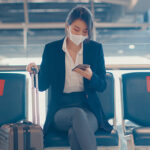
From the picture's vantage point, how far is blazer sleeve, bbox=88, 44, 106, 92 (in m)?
1.89

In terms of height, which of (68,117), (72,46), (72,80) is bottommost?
(68,117)

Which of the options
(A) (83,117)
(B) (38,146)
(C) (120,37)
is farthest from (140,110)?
(C) (120,37)

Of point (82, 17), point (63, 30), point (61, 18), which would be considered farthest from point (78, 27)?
point (61, 18)

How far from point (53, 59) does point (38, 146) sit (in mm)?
641

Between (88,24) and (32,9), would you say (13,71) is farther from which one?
(32,9)

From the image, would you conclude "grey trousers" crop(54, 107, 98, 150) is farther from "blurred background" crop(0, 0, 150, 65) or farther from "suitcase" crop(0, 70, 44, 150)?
"blurred background" crop(0, 0, 150, 65)

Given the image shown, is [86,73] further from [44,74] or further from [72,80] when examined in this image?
[44,74]

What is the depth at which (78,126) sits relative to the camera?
5.42 feet

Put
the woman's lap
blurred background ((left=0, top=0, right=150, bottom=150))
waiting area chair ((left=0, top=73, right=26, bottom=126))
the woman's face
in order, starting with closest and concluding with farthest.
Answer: the woman's lap < the woman's face < waiting area chair ((left=0, top=73, right=26, bottom=126)) < blurred background ((left=0, top=0, right=150, bottom=150))

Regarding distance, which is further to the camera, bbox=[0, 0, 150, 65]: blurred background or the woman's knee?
bbox=[0, 0, 150, 65]: blurred background

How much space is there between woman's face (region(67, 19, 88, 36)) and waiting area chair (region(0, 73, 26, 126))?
0.64 m

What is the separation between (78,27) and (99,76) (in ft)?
1.19

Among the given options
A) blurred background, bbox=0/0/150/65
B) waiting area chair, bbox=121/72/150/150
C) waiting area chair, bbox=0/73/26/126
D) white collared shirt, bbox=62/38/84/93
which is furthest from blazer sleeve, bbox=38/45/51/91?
blurred background, bbox=0/0/150/65

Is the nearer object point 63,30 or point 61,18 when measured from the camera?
point 63,30
